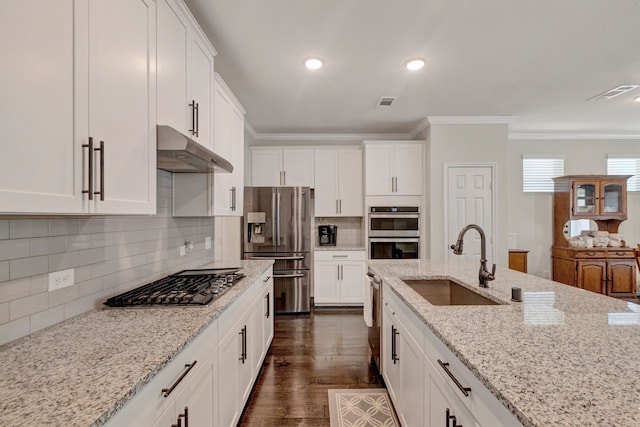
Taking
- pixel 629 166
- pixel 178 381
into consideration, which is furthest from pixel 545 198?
pixel 178 381

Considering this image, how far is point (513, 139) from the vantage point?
548 cm

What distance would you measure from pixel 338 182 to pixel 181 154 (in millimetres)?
3430

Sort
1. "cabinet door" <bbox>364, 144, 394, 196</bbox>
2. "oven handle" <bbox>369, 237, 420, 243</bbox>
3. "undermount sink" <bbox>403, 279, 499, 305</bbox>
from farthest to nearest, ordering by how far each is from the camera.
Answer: "cabinet door" <bbox>364, 144, 394, 196</bbox>
"oven handle" <bbox>369, 237, 420, 243</bbox>
"undermount sink" <bbox>403, 279, 499, 305</bbox>

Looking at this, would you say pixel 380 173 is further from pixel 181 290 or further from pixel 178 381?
pixel 178 381

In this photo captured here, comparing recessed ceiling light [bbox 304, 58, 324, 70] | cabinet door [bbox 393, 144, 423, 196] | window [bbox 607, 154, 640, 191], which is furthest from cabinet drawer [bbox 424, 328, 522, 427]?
window [bbox 607, 154, 640, 191]

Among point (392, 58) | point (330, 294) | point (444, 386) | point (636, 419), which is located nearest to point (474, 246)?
point (330, 294)

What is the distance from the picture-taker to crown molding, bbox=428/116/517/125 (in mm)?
4371

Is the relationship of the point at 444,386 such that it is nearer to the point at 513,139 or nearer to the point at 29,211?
the point at 29,211

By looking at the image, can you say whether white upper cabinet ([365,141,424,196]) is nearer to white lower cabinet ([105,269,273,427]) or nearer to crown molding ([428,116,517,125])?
crown molding ([428,116,517,125])

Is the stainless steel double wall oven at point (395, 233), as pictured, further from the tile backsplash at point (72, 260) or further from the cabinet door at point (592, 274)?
the tile backsplash at point (72, 260)

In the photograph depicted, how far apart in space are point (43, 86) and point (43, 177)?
261 millimetres

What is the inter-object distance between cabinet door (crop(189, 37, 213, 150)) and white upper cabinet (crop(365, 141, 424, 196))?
285 cm

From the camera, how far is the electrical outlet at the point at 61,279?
1.31 m

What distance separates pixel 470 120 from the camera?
439 centimetres
